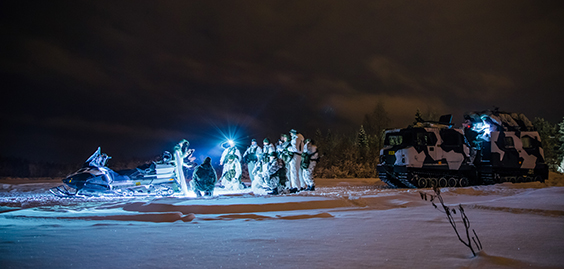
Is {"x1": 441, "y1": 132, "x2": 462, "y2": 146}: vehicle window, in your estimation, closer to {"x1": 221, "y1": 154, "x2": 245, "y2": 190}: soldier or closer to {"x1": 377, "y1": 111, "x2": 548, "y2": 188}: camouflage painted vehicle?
{"x1": 377, "y1": 111, "x2": 548, "y2": 188}: camouflage painted vehicle

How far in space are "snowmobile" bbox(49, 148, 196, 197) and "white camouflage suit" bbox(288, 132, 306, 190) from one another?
11.9 feet

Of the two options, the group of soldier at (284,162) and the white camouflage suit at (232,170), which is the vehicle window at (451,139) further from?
the white camouflage suit at (232,170)

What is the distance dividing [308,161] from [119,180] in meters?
6.59

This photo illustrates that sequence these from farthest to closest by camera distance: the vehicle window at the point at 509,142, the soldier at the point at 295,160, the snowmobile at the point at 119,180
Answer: the vehicle window at the point at 509,142, the soldier at the point at 295,160, the snowmobile at the point at 119,180

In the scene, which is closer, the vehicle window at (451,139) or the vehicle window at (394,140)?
the vehicle window at (451,139)

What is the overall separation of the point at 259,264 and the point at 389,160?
A: 1212 cm

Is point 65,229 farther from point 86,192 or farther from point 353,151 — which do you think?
point 353,151

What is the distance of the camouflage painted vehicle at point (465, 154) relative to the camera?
1366cm

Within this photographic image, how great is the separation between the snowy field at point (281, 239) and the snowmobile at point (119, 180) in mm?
4552

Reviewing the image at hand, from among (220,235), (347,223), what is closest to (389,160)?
(347,223)

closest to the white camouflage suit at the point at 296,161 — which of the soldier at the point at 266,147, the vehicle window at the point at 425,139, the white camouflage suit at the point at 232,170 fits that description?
the soldier at the point at 266,147

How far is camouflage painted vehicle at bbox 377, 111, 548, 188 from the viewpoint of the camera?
1366 centimetres

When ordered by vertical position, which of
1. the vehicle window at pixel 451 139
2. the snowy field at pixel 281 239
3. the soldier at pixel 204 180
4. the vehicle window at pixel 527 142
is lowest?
the snowy field at pixel 281 239

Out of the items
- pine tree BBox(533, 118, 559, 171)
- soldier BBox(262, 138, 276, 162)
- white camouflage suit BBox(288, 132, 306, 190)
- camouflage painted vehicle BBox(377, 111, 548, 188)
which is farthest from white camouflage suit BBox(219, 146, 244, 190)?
pine tree BBox(533, 118, 559, 171)
